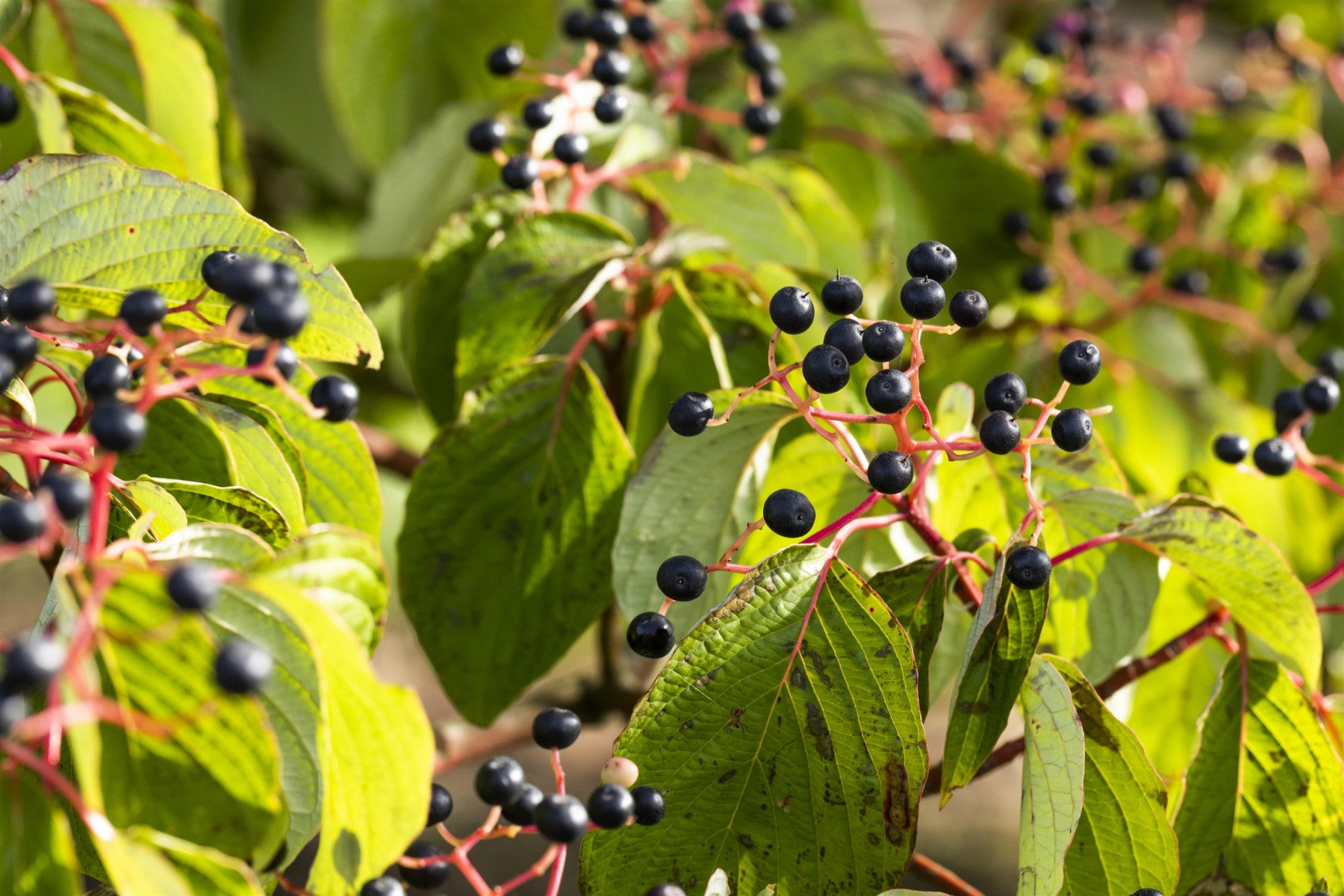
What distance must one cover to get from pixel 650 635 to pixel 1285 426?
0.65 m

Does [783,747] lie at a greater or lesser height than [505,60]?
lesser

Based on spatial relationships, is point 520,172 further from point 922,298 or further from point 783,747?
point 783,747

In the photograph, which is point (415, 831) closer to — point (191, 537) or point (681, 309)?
point (191, 537)

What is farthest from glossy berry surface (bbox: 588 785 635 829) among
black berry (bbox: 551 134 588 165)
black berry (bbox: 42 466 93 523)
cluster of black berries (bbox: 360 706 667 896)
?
black berry (bbox: 551 134 588 165)

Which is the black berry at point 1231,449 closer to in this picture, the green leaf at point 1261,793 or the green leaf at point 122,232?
the green leaf at point 1261,793

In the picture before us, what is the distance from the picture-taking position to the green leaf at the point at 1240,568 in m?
0.79

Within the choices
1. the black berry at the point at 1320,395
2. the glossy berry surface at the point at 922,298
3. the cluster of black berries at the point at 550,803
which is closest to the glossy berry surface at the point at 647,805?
the cluster of black berries at the point at 550,803

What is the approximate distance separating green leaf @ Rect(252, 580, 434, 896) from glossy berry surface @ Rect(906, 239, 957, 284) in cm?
40

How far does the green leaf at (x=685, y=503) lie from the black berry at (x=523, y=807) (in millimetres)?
159

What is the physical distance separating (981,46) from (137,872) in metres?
2.27

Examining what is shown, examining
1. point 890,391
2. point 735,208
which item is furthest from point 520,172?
point 890,391

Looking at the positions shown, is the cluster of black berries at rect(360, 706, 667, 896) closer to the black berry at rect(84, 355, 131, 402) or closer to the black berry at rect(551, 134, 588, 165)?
the black berry at rect(84, 355, 131, 402)

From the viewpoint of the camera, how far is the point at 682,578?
74 centimetres

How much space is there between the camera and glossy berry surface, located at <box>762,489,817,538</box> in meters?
0.74
